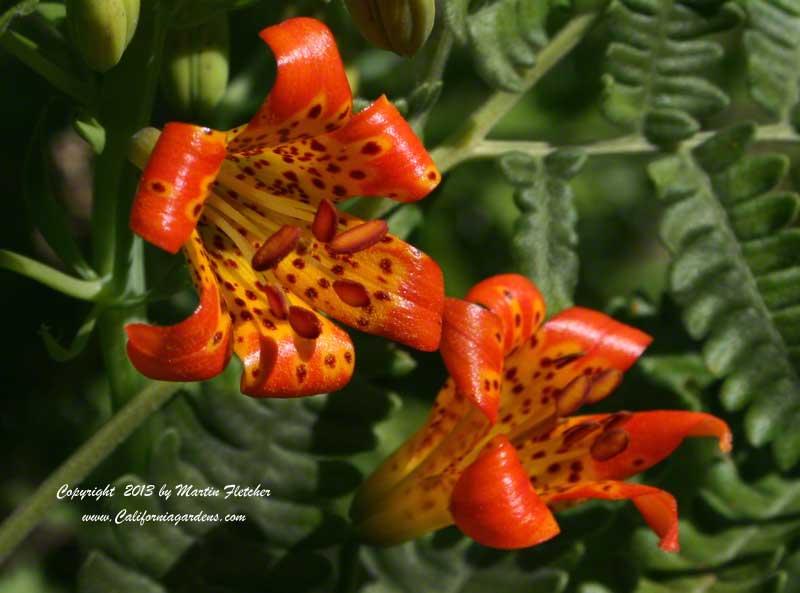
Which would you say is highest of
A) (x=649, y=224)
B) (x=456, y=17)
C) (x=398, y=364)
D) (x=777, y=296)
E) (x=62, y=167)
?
(x=456, y=17)

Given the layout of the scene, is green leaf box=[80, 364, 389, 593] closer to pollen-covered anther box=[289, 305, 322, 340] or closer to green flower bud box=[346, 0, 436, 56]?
pollen-covered anther box=[289, 305, 322, 340]

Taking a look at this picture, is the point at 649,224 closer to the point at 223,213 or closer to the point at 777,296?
the point at 777,296

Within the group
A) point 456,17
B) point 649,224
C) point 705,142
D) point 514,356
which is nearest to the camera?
point 456,17

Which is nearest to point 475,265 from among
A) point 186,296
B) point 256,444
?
point 186,296

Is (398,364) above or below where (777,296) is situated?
below

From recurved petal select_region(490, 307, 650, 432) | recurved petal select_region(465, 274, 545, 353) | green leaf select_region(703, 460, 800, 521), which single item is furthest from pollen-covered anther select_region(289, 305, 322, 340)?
green leaf select_region(703, 460, 800, 521)

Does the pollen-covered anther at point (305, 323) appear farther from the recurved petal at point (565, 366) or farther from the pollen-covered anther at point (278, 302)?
the recurved petal at point (565, 366)

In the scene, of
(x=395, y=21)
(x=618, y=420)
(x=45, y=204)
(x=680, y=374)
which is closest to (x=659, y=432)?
(x=618, y=420)

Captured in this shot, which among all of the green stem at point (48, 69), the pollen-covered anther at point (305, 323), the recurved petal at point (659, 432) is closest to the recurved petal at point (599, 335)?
the recurved petal at point (659, 432)
